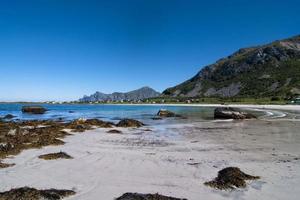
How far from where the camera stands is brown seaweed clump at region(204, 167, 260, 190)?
783 cm

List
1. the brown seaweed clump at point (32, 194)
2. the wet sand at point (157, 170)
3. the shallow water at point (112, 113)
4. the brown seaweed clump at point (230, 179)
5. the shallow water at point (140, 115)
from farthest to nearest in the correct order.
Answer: the shallow water at point (112, 113) → the shallow water at point (140, 115) → the brown seaweed clump at point (230, 179) → the wet sand at point (157, 170) → the brown seaweed clump at point (32, 194)

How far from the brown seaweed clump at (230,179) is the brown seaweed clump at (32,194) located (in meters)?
3.77

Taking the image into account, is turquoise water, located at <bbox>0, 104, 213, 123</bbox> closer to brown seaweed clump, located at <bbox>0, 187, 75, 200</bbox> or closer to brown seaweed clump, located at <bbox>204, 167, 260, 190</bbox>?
brown seaweed clump, located at <bbox>204, 167, 260, 190</bbox>

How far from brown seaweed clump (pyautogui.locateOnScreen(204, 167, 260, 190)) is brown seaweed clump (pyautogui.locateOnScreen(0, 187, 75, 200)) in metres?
3.77

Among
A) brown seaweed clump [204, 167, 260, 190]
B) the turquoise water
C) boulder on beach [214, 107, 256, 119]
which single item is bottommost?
the turquoise water

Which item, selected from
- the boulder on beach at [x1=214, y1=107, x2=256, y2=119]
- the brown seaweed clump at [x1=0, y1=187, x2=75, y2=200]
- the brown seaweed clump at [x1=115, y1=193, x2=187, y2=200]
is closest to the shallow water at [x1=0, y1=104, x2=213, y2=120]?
the boulder on beach at [x1=214, y1=107, x2=256, y2=119]

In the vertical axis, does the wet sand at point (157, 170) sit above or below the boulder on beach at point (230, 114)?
below

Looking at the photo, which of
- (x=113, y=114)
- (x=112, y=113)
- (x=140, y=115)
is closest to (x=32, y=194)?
(x=140, y=115)

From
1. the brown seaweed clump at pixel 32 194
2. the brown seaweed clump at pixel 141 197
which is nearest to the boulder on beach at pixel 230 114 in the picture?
the brown seaweed clump at pixel 141 197

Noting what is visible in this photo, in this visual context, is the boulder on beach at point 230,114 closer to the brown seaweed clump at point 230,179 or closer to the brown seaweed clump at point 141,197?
the brown seaweed clump at point 230,179

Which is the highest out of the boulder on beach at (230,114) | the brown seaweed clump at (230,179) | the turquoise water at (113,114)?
the boulder on beach at (230,114)

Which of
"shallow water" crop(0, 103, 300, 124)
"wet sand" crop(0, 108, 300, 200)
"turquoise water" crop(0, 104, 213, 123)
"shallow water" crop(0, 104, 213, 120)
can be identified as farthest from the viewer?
"shallow water" crop(0, 104, 213, 120)

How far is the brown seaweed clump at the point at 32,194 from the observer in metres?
6.68

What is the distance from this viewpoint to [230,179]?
322 inches
